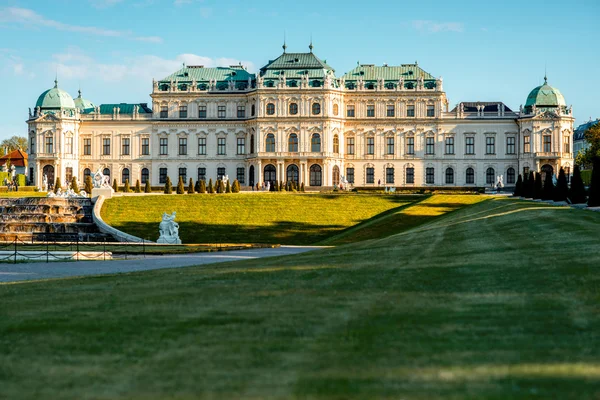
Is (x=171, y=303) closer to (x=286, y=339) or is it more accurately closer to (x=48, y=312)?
(x=48, y=312)

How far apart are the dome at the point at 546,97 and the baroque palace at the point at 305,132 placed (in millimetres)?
150

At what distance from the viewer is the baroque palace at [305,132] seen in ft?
276

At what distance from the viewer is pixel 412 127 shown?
3398 inches

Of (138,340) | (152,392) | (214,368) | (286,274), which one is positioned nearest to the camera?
(152,392)

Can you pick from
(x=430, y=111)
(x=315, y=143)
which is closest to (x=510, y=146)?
(x=430, y=111)

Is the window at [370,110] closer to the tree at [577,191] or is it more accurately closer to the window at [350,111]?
the window at [350,111]

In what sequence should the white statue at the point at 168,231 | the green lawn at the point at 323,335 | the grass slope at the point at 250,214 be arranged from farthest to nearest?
the grass slope at the point at 250,214
the white statue at the point at 168,231
the green lawn at the point at 323,335

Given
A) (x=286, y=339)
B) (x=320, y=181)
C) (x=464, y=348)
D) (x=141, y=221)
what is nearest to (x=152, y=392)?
(x=286, y=339)

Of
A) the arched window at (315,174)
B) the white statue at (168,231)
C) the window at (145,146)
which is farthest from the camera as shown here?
the window at (145,146)

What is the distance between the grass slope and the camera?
4491 centimetres

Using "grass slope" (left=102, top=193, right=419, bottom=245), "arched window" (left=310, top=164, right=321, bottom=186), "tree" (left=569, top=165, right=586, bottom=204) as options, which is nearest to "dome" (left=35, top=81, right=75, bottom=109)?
"arched window" (left=310, top=164, right=321, bottom=186)

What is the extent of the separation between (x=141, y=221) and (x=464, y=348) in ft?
138

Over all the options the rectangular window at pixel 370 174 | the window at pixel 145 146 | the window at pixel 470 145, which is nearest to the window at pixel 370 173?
the rectangular window at pixel 370 174

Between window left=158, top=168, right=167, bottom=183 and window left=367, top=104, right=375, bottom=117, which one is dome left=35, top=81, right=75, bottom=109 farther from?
window left=367, top=104, right=375, bottom=117
